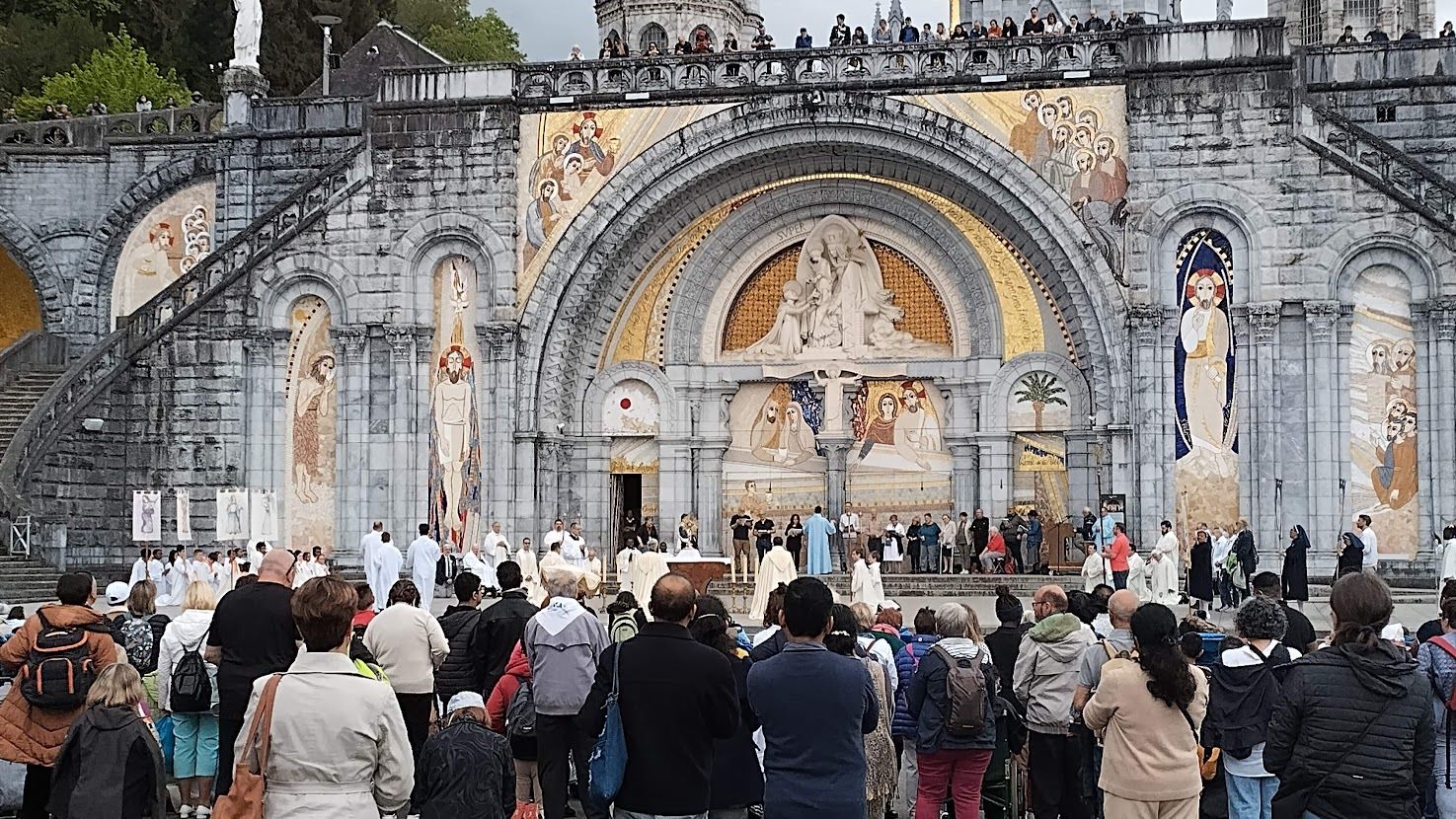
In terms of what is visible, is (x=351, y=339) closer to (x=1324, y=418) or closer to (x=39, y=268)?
(x=39, y=268)

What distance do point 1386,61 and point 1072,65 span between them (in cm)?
569

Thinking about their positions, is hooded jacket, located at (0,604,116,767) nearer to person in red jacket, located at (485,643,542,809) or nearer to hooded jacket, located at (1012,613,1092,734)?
person in red jacket, located at (485,643,542,809)

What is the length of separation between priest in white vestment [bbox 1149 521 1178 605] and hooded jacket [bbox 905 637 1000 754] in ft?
53.5

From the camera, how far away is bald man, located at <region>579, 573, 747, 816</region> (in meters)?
7.44

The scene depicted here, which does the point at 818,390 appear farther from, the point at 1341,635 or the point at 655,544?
the point at 1341,635

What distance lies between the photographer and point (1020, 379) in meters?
30.4

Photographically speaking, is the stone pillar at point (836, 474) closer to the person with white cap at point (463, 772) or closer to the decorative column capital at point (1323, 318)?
the decorative column capital at point (1323, 318)

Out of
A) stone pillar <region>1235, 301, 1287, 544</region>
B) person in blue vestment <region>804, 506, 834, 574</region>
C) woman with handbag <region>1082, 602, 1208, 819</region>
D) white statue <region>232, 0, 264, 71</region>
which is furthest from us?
white statue <region>232, 0, 264, 71</region>

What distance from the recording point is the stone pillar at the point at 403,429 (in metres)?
30.1

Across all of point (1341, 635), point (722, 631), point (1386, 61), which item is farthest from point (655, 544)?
point (1341, 635)

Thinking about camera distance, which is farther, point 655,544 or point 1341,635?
point 655,544

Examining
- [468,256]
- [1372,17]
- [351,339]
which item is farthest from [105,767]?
[1372,17]

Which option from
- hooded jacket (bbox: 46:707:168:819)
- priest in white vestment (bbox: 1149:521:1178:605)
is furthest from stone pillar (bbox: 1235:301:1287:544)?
hooded jacket (bbox: 46:707:168:819)

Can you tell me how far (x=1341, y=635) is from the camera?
278 inches
